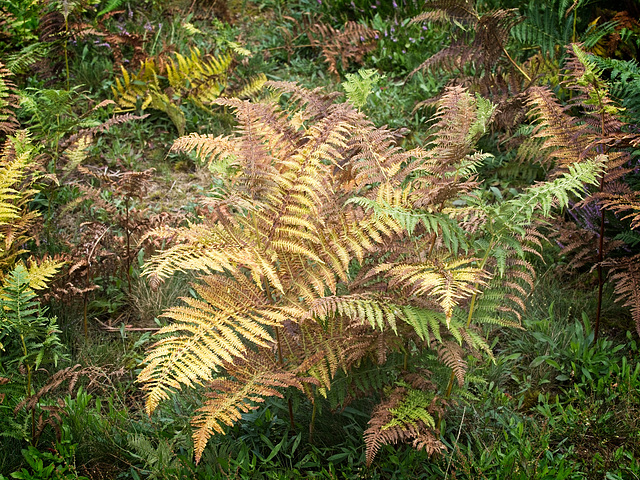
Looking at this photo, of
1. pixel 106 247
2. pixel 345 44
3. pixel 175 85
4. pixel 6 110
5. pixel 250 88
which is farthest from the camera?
pixel 345 44

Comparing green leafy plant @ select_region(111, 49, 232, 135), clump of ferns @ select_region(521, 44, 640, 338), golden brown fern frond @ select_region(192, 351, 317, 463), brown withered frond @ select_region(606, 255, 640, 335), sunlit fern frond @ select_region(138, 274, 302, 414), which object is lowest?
brown withered frond @ select_region(606, 255, 640, 335)

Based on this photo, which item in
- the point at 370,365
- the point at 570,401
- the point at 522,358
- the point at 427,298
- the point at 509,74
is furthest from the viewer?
the point at 509,74

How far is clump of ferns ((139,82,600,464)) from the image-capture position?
2055 millimetres

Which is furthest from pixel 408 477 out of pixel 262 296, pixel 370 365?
pixel 262 296

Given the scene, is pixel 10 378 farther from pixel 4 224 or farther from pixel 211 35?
pixel 211 35

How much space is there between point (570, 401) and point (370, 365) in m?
1.17

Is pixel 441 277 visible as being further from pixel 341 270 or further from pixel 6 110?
pixel 6 110

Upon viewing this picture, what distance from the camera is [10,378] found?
2680 mm

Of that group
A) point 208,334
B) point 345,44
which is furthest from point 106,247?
point 345,44

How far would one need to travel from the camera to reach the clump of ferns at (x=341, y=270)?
2055 mm

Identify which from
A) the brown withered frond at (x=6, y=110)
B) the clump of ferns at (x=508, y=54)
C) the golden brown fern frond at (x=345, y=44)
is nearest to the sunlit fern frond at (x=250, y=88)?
the golden brown fern frond at (x=345, y=44)

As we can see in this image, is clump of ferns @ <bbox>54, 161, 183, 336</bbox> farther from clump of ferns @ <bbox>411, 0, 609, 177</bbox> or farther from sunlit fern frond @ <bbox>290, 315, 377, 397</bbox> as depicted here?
clump of ferns @ <bbox>411, 0, 609, 177</bbox>

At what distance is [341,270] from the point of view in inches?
85.7

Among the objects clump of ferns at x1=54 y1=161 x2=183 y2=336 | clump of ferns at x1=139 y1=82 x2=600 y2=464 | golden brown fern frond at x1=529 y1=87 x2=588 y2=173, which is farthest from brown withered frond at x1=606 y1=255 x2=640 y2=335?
clump of ferns at x1=54 y1=161 x2=183 y2=336
